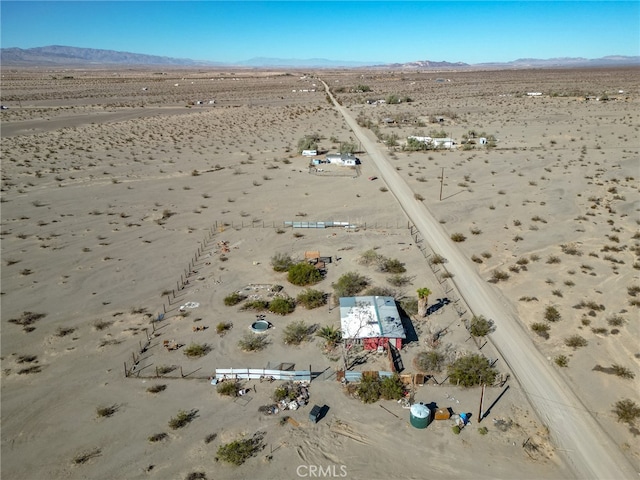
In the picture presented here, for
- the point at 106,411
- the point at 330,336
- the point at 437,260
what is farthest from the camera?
the point at 437,260

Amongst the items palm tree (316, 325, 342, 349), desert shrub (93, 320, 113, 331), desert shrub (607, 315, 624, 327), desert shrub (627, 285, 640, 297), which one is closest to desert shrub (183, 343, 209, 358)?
desert shrub (93, 320, 113, 331)

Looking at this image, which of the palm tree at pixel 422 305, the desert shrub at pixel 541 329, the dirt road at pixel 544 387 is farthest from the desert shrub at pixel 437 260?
the desert shrub at pixel 541 329

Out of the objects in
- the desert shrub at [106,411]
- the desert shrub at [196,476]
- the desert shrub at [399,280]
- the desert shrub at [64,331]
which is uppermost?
the desert shrub at [399,280]

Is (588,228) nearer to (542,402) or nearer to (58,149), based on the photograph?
(542,402)

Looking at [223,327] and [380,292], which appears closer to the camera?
[223,327]

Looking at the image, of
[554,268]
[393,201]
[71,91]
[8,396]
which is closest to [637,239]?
[554,268]

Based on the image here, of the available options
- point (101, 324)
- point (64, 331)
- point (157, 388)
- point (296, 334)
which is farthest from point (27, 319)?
point (296, 334)

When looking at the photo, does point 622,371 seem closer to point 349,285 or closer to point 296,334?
point 349,285

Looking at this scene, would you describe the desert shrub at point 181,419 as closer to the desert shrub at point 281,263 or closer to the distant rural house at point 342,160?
the desert shrub at point 281,263

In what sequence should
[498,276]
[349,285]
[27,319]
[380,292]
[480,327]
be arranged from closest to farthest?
[480,327] → [27,319] → [380,292] → [349,285] → [498,276]
